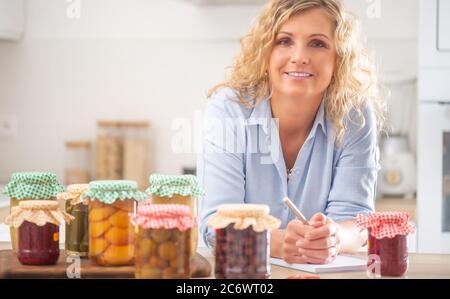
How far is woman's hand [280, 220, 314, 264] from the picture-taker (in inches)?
41.4

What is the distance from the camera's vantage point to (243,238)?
0.86m

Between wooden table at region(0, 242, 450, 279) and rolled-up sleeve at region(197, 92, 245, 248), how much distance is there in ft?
0.34

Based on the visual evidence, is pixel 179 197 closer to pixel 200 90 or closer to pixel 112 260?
pixel 112 260

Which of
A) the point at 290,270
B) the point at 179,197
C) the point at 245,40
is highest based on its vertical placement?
the point at 245,40

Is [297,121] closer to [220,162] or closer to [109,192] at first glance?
[220,162]

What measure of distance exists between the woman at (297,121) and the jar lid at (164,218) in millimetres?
360

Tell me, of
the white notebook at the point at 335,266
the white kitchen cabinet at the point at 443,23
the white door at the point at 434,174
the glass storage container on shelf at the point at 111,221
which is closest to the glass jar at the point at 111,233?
the glass storage container on shelf at the point at 111,221

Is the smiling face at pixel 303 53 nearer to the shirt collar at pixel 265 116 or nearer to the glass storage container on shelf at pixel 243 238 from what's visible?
the shirt collar at pixel 265 116

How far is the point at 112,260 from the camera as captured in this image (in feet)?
3.16

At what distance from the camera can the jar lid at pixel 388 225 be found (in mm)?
941

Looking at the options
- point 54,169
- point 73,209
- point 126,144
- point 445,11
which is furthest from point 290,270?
point 54,169

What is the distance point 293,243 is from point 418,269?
0.18 metres

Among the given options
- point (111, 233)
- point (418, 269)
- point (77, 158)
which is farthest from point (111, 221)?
point (77, 158)
